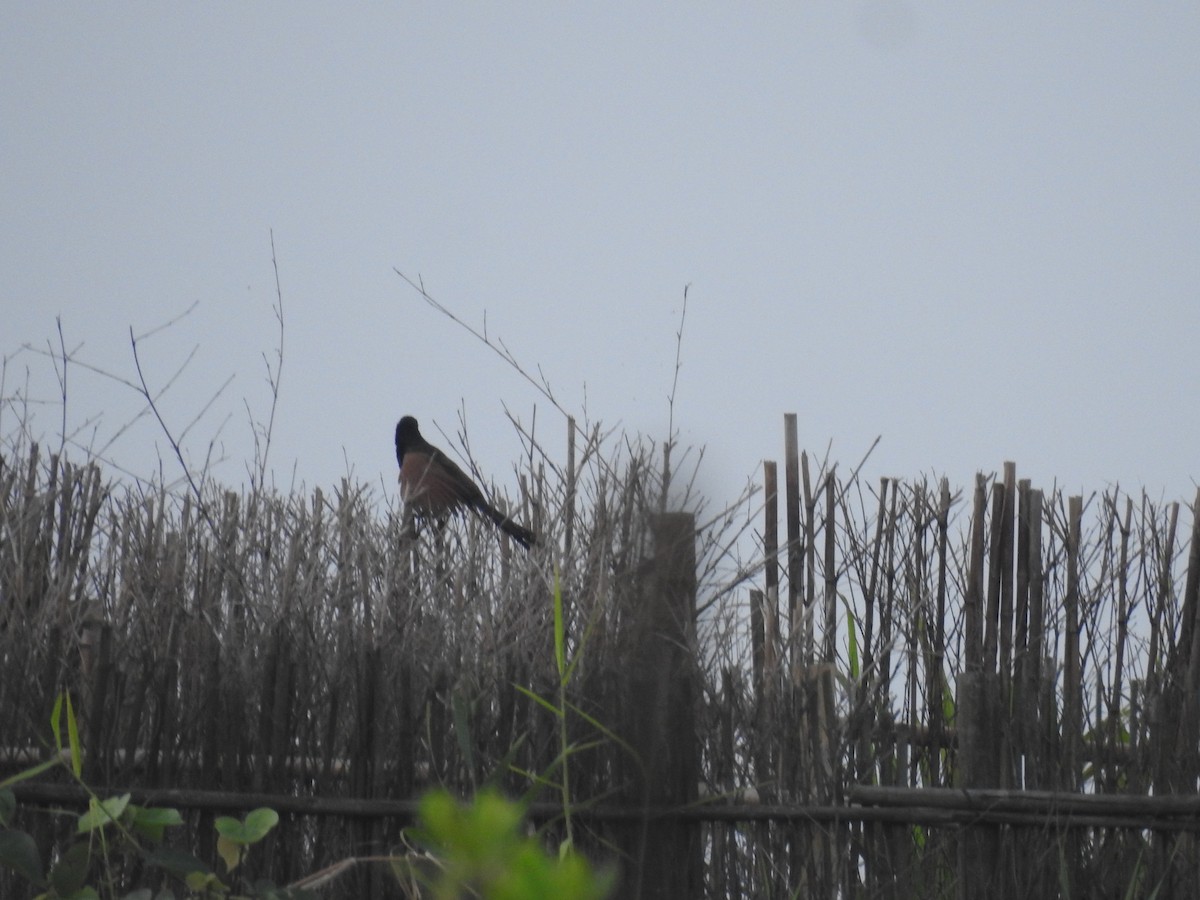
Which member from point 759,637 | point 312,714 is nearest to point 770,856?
point 312,714

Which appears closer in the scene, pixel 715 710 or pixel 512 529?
pixel 715 710

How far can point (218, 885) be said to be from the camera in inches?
85.0

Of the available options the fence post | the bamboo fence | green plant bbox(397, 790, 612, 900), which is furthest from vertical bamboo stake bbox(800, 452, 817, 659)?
green plant bbox(397, 790, 612, 900)

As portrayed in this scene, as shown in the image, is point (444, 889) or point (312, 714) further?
point (312, 714)

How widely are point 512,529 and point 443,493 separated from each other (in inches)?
30.3

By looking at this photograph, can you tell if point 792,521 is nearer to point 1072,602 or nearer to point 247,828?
point 1072,602

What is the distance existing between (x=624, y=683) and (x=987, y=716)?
219 cm

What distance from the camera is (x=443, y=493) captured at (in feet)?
18.0

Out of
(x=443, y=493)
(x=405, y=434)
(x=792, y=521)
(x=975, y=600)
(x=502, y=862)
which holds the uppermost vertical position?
(x=405, y=434)

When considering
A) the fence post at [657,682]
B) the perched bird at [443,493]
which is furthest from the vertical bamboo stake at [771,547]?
the fence post at [657,682]

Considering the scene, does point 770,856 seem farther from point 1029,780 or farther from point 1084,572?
point 1084,572

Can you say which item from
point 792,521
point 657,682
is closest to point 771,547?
point 792,521

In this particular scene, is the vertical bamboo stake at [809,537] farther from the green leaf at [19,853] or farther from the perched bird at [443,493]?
the green leaf at [19,853]

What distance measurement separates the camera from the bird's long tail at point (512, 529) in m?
4.74
